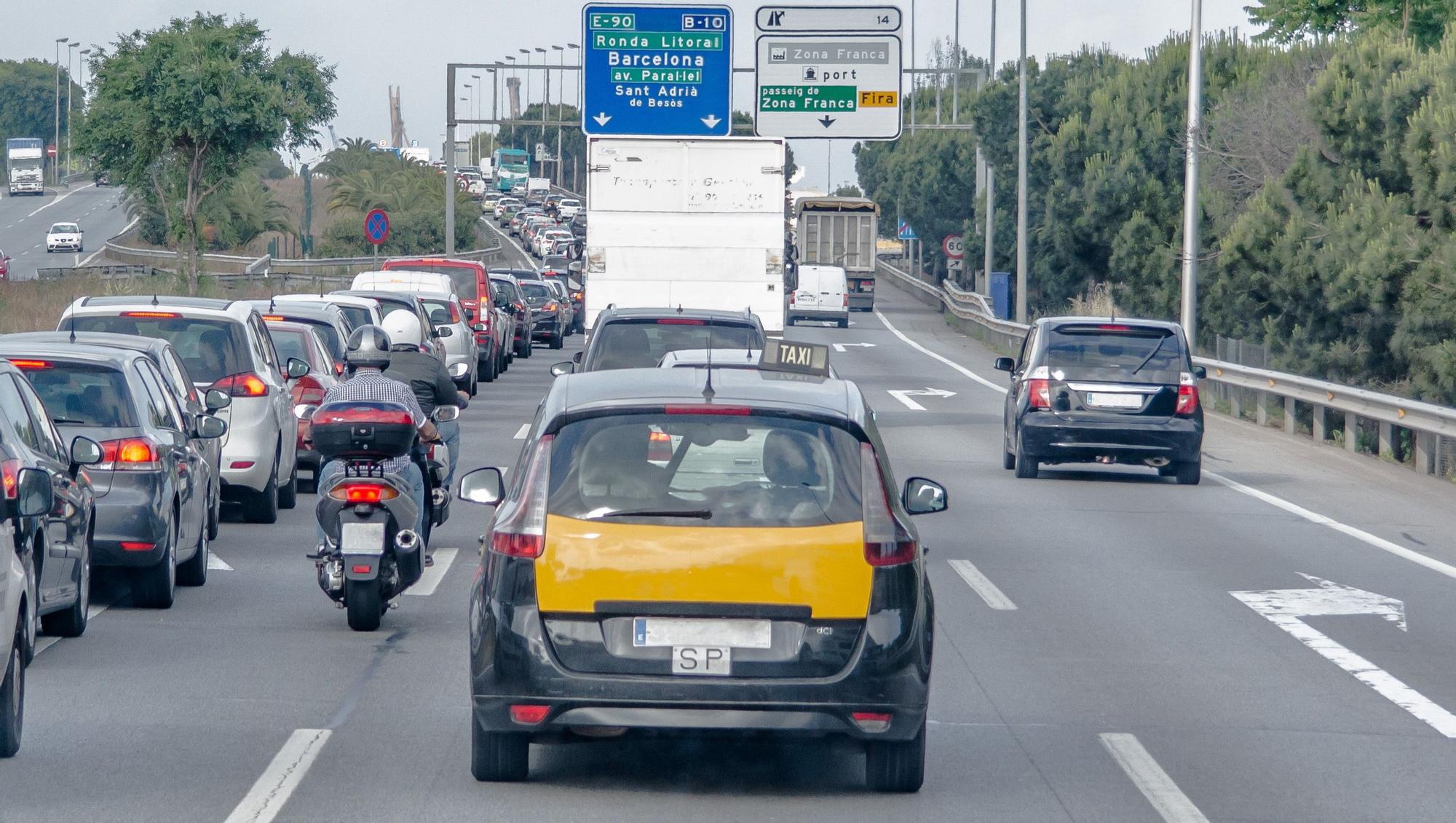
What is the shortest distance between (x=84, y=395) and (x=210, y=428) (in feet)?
3.05

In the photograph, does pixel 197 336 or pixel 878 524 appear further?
pixel 197 336

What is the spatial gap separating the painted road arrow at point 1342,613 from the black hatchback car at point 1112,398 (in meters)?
5.66

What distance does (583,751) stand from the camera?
316 inches

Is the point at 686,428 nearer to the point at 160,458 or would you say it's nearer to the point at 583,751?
the point at 583,751

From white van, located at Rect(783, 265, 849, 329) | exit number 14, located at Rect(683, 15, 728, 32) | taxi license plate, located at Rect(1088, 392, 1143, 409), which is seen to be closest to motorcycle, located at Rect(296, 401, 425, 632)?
taxi license plate, located at Rect(1088, 392, 1143, 409)

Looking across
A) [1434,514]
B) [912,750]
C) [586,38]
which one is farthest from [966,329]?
[912,750]

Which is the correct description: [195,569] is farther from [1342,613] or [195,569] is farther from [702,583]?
[1342,613]

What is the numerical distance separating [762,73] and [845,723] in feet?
98.5

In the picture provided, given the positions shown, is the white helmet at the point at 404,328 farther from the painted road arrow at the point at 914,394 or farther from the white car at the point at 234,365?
the painted road arrow at the point at 914,394

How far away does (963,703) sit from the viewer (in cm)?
919

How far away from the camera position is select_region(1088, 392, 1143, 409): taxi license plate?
64.0ft

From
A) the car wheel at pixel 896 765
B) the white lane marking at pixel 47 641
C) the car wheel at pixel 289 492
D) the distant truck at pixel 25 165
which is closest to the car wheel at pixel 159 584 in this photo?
the white lane marking at pixel 47 641

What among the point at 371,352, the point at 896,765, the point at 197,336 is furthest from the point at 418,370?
the point at 896,765

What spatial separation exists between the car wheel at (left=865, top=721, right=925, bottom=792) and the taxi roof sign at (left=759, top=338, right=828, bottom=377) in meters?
1.45
